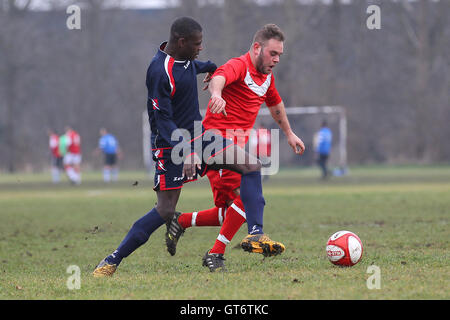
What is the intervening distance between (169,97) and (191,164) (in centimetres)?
56

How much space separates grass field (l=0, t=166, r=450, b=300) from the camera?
454cm

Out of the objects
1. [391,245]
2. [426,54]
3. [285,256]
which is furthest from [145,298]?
[426,54]

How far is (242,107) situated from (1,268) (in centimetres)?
279

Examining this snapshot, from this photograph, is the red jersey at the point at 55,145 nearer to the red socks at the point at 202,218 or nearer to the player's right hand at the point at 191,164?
the red socks at the point at 202,218

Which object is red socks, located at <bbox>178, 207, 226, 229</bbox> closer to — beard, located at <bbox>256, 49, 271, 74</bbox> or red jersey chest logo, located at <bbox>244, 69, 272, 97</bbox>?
red jersey chest logo, located at <bbox>244, 69, 272, 97</bbox>

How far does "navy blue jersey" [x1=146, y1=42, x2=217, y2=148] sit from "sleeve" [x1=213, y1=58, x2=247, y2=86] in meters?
0.22

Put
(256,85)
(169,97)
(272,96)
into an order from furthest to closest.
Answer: (272,96)
(256,85)
(169,97)

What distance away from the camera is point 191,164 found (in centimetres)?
518

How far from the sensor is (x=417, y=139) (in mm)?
37031

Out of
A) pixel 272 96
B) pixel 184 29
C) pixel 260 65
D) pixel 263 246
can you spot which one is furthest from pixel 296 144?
pixel 184 29

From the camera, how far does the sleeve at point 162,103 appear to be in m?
5.30

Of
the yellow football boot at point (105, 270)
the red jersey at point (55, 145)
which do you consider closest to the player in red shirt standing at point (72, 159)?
the red jersey at point (55, 145)

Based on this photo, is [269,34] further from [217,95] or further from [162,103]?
[162,103]

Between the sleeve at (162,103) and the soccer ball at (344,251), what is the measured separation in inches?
59.4
